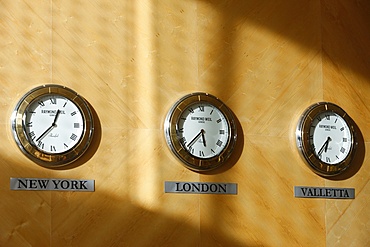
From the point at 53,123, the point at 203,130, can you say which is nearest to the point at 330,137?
the point at 203,130

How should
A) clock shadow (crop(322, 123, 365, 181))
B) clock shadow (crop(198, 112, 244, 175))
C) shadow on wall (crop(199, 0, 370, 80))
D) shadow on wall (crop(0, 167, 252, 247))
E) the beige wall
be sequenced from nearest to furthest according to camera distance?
shadow on wall (crop(0, 167, 252, 247))
the beige wall
clock shadow (crop(198, 112, 244, 175))
shadow on wall (crop(199, 0, 370, 80))
clock shadow (crop(322, 123, 365, 181))

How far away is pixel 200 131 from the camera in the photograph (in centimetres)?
716

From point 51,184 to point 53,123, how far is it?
0.48 meters

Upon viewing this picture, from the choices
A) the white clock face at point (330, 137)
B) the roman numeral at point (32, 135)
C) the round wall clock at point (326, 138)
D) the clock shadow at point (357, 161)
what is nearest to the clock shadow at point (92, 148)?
the roman numeral at point (32, 135)

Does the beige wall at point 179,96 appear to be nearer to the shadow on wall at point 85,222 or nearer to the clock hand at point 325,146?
the shadow on wall at point 85,222

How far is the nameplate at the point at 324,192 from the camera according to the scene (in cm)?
755

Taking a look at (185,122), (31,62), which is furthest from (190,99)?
(31,62)

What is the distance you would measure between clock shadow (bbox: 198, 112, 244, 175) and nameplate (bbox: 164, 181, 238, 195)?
11 cm

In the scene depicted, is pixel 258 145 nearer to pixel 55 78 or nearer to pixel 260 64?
pixel 260 64

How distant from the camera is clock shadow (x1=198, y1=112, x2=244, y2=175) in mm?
7234

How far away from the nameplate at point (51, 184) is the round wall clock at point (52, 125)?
0.13 meters

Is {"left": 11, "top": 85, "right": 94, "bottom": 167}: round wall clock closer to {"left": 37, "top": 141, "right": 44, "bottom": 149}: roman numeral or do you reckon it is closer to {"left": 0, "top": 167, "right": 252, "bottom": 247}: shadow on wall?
{"left": 37, "top": 141, "right": 44, "bottom": 149}: roman numeral

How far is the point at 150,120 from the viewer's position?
279 inches

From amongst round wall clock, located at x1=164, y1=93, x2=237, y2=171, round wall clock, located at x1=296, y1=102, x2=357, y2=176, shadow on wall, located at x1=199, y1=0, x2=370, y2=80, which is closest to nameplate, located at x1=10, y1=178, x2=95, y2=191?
round wall clock, located at x1=164, y1=93, x2=237, y2=171
